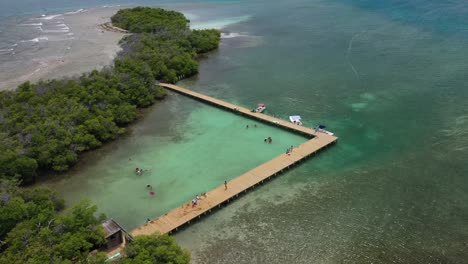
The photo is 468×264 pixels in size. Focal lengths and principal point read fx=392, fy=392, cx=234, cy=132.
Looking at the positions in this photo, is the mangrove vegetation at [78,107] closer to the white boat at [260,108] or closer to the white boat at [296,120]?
the white boat at [260,108]

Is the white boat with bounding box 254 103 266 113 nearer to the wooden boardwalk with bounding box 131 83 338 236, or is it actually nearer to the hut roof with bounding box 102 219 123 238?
the wooden boardwalk with bounding box 131 83 338 236

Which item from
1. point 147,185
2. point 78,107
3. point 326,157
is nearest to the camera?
point 147,185

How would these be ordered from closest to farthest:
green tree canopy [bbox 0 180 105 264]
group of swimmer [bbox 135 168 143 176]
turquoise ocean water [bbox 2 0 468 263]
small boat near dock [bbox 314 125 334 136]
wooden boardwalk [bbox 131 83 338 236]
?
green tree canopy [bbox 0 180 105 264]
turquoise ocean water [bbox 2 0 468 263]
wooden boardwalk [bbox 131 83 338 236]
group of swimmer [bbox 135 168 143 176]
small boat near dock [bbox 314 125 334 136]

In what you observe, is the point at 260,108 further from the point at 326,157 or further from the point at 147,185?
the point at 147,185

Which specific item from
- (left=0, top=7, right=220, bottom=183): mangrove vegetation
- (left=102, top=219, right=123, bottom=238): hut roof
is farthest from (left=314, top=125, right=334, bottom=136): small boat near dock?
(left=102, top=219, right=123, bottom=238): hut roof

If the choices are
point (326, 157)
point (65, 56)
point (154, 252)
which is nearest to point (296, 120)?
point (326, 157)

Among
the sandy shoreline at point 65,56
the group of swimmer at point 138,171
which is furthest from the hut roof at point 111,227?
the sandy shoreline at point 65,56
